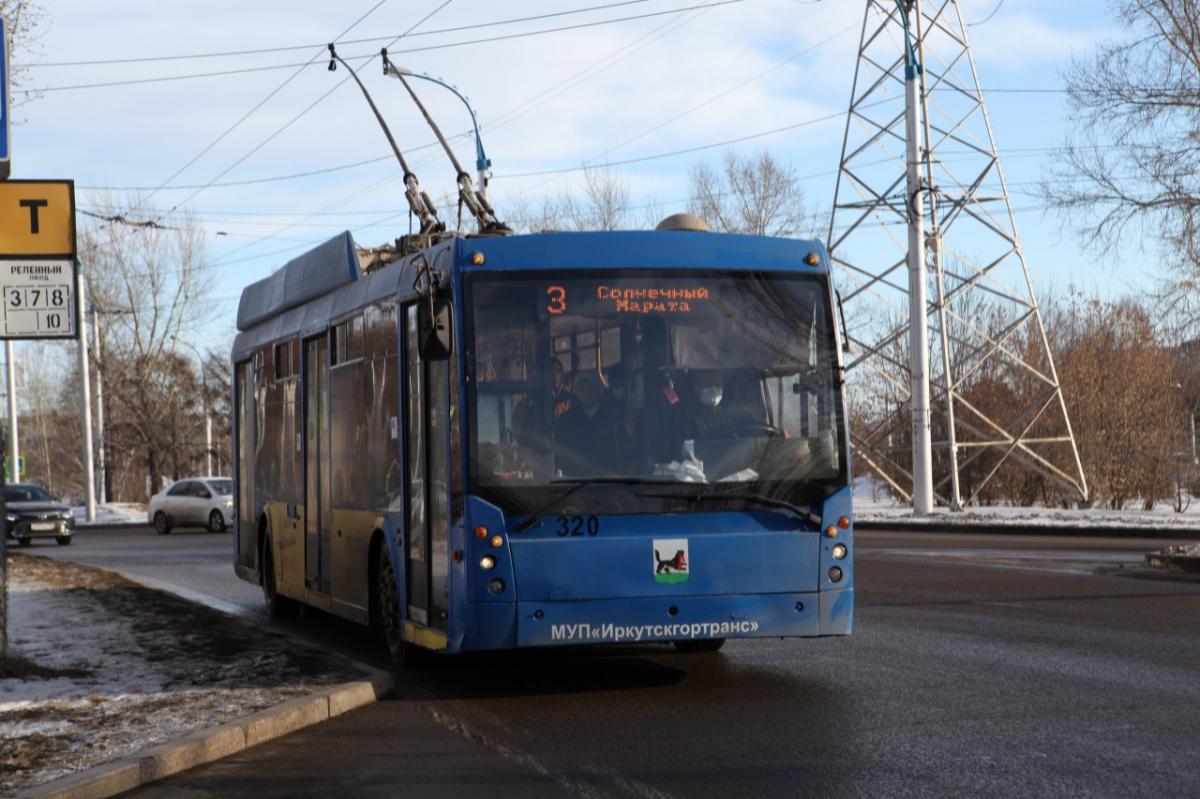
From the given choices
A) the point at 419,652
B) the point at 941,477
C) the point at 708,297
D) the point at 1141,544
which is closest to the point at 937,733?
the point at 708,297

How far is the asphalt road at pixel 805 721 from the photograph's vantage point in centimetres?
738

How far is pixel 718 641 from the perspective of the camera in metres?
12.4

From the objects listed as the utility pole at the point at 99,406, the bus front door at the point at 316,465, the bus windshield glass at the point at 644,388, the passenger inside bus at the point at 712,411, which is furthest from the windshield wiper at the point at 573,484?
the utility pole at the point at 99,406

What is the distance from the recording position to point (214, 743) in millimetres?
8547

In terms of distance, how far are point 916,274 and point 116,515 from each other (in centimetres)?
3240

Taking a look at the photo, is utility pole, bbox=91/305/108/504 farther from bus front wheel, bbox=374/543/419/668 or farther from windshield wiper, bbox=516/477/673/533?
windshield wiper, bbox=516/477/673/533

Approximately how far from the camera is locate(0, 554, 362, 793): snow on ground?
8469 mm

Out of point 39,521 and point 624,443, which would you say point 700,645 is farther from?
point 39,521

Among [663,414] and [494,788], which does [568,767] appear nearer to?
[494,788]

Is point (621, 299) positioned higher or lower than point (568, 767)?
higher

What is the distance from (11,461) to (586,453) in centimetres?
5967

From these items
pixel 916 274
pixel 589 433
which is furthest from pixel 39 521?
pixel 589 433

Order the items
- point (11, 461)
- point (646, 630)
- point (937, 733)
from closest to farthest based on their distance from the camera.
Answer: point (937, 733), point (646, 630), point (11, 461)

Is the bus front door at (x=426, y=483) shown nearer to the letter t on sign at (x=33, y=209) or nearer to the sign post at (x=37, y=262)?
the sign post at (x=37, y=262)
